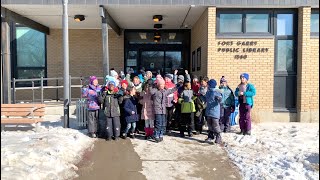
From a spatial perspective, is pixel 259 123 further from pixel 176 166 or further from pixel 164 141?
pixel 176 166

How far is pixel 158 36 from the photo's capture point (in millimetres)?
15266

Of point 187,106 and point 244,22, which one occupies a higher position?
point 244,22

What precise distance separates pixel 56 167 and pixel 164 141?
9.23 feet

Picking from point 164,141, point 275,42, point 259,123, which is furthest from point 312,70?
point 164,141

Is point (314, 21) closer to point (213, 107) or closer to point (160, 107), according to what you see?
point (213, 107)

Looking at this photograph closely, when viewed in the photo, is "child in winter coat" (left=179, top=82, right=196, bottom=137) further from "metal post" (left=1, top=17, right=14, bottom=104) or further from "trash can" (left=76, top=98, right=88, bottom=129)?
"metal post" (left=1, top=17, right=14, bottom=104)

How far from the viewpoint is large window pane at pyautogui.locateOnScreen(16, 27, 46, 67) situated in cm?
1517

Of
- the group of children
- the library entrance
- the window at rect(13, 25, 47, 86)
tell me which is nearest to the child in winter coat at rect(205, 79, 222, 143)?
the group of children

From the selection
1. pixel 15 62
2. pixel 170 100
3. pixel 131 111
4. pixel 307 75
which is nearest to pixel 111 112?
pixel 131 111

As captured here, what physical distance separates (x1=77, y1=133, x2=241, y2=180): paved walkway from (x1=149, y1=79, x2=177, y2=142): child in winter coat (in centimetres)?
27

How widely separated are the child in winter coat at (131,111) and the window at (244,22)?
394cm

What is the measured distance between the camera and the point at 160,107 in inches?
302

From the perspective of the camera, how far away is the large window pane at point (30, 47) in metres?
15.2

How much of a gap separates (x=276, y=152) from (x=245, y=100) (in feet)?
5.86
